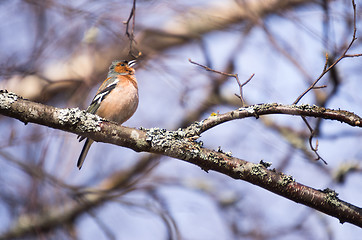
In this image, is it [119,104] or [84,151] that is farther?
[84,151]

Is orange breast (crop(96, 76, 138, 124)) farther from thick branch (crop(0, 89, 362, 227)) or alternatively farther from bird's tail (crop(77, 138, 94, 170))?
thick branch (crop(0, 89, 362, 227))

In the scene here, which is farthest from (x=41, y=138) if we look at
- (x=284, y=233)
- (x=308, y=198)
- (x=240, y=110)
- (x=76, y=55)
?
(x=284, y=233)

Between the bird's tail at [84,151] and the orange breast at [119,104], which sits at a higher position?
the orange breast at [119,104]

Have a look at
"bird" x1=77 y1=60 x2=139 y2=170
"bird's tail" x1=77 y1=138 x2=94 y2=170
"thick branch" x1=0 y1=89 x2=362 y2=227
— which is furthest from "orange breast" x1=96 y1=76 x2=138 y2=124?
"thick branch" x1=0 y1=89 x2=362 y2=227

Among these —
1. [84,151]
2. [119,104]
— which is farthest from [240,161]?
[84,151]

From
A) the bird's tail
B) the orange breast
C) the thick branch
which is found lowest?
the thick branch

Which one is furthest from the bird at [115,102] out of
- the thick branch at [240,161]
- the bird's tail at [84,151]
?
the thick branch at [240,161]

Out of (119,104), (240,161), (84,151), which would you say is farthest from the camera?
(84,151)

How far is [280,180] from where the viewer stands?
3434 millimetres

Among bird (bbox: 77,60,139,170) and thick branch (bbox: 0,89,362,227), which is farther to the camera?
bird (bbox: 77,60,139,170)

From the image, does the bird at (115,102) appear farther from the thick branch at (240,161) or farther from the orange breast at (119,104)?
the thick branch at (240,161)

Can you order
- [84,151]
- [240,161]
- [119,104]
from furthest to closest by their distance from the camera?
1. [84,151]
2. [119,104]
3. [240,161]

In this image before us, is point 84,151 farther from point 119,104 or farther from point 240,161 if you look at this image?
point 240,161

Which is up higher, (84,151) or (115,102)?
(115,102)
